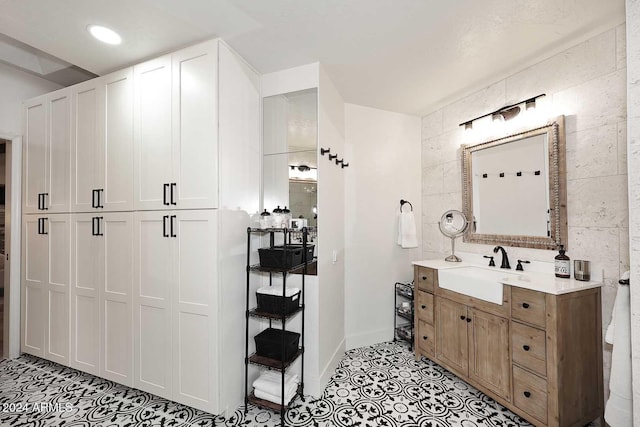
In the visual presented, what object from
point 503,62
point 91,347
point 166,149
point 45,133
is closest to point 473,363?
point 503,62

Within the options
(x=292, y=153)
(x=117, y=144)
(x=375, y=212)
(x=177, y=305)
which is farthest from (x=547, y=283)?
(x=117, y=144)

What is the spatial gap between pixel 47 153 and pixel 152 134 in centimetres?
137

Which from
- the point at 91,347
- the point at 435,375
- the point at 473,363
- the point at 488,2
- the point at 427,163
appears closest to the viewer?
the point at 488,2

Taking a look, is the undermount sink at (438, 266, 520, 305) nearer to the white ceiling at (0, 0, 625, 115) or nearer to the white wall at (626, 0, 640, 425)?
the white wall at (626, 0, 640, 425)

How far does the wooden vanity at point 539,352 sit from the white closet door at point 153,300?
2.25 meters

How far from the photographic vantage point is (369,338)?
9.61 ft

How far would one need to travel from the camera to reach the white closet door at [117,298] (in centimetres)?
206

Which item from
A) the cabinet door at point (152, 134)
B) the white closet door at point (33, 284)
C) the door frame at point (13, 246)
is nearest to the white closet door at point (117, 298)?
the cabinet door at point (152, 134)

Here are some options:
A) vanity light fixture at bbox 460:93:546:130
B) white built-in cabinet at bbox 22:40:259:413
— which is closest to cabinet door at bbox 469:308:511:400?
vanity light fixture at bbox 460:93:546:130

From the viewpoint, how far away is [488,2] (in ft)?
5.09

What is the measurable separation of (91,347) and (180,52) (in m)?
2.43

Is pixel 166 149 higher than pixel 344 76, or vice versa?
pixel 344 76

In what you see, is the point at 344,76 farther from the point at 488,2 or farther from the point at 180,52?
the point at 180,52

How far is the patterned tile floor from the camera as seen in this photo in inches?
72.2
